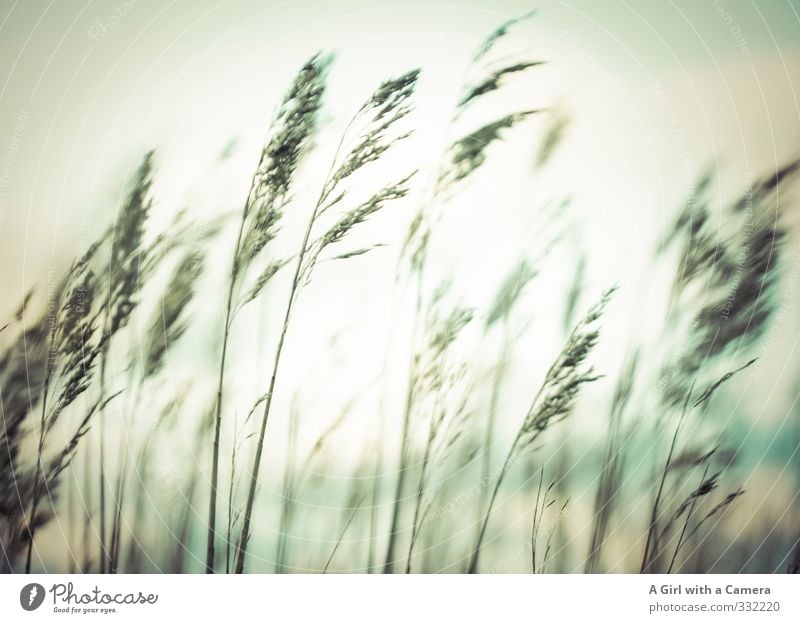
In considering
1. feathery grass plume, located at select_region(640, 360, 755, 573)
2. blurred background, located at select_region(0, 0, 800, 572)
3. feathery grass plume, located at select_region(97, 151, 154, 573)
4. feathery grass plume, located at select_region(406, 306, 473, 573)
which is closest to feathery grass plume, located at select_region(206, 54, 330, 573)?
blurred background, located at select_region(0, 0, 800, 572)

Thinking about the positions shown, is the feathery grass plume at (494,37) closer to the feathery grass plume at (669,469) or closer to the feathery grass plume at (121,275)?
the feathery grass plume at (121,275)

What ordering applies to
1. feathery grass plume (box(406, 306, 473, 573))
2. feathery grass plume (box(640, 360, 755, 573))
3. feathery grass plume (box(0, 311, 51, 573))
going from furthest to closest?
feathery grass plume (box(640, 360, 755, 573)) → feathery grass plume (box(406, 306, 473, 573)) → feathery grass plume (box(0, 311, 51, 573))

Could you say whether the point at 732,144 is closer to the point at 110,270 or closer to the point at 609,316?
the point at 609,316

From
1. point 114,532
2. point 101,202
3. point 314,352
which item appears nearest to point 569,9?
point 314,352

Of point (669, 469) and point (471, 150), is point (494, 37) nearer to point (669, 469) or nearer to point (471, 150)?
point (471, 150)

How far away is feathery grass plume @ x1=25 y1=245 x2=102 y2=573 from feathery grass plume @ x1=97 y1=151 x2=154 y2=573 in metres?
0.03

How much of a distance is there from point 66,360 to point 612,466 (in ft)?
4.70

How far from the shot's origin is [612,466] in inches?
86.4

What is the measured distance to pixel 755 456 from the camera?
227 centimetres

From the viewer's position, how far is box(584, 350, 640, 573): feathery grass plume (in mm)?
2180

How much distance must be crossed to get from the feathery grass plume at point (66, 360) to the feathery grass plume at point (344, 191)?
440 millimetres

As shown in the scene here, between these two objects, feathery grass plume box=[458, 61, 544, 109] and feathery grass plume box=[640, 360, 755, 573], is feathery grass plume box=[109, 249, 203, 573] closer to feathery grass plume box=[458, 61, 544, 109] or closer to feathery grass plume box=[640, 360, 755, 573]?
feathery grass plume box=[458, 61, 544, 109]

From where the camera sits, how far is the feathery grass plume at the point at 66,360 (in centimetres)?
199
